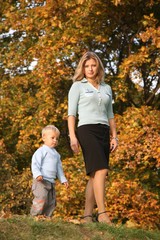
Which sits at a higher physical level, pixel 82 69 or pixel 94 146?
pixel 82 69

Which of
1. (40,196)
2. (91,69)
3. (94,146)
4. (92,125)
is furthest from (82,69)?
(40,196)

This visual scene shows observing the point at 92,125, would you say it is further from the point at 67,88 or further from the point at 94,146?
the point at 67,88

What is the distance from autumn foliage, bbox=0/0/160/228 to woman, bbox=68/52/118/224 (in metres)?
4.45

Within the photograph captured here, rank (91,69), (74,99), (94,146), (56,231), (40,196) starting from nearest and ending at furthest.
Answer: (56,231)
(94,146)
(74,99)
(91,69)
(40,196)

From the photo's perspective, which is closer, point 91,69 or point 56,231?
point 56,231

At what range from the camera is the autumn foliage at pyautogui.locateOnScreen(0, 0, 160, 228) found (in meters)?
12.1

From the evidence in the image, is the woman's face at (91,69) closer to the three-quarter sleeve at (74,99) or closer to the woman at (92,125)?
the woman at (92,125)

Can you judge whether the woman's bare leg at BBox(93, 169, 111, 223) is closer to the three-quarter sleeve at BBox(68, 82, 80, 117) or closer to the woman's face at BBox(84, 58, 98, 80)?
the three-quarter sleeve at BBox(68, 82, 80, 117)

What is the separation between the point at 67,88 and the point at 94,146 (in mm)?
7347

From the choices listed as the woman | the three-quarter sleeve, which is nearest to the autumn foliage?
the woman

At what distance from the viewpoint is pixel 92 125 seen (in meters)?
7.11

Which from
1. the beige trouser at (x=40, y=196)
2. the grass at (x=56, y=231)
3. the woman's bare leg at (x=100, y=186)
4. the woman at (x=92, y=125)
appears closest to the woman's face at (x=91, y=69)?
the woman at (x=92, y=125)

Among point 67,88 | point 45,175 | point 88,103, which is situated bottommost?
point 45,175

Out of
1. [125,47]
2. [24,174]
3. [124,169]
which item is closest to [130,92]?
[125,47]
